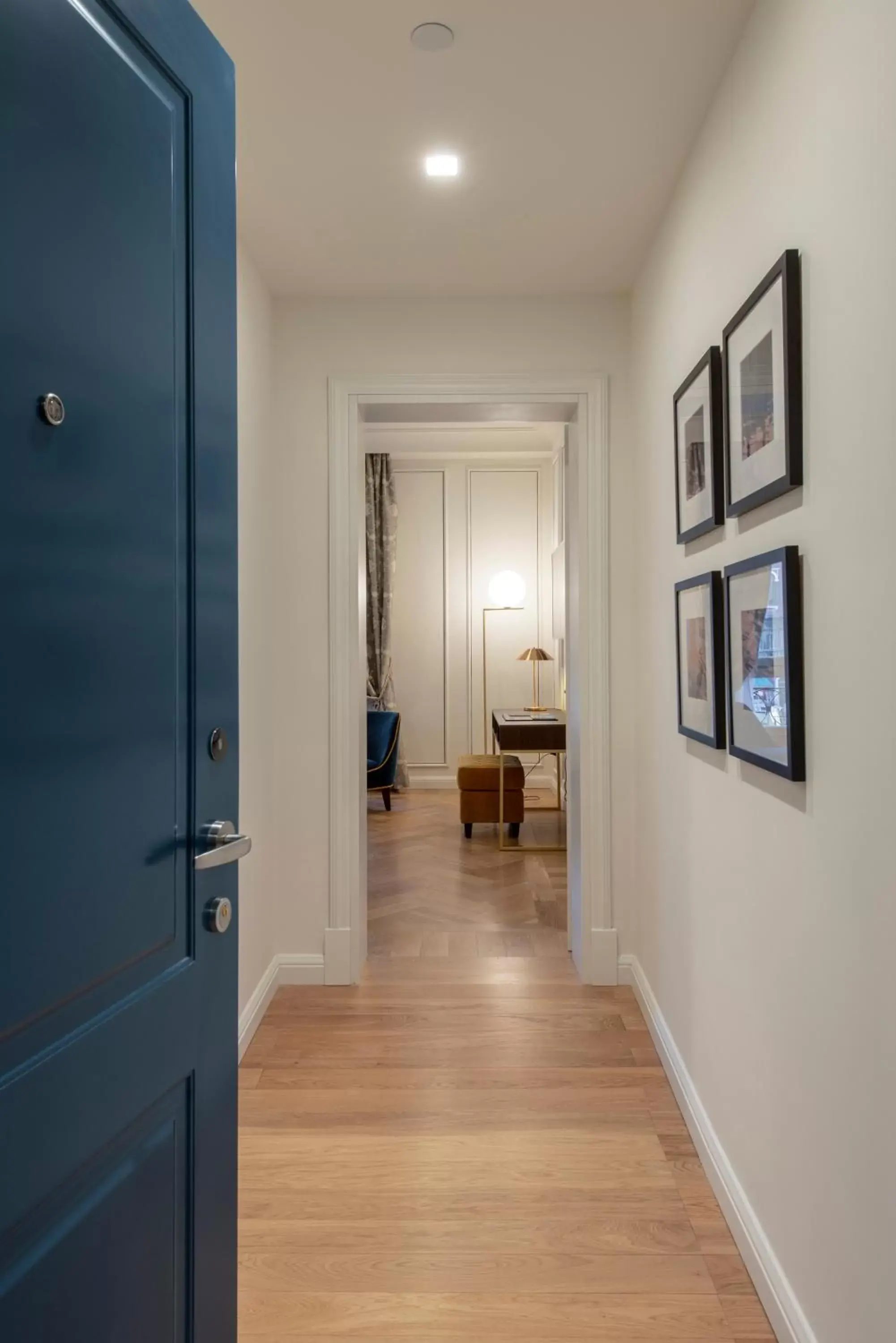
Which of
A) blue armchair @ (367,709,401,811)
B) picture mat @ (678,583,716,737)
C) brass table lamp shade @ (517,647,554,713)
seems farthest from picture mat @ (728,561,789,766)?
brass table lamp shade @ (517,647,554,713)

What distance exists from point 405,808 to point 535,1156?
15.1 feet

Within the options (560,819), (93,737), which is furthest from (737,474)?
(560,819)

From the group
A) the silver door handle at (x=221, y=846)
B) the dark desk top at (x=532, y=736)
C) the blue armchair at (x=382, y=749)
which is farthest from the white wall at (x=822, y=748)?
the blue armchair at (x=382, y=749)

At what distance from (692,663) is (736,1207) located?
126 cm

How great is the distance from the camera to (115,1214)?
99 cm

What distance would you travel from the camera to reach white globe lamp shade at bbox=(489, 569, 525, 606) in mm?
7301

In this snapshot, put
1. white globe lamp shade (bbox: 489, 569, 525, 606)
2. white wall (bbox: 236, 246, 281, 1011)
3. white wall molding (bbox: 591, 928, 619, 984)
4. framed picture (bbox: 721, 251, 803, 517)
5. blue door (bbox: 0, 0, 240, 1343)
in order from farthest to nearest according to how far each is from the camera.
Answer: white globe lamp shade (bbox: 489, 569, 525, 606), white wall molding (bbox: 591, 928, 619, 984), white wall (bbox: 236, 246, 281, 1011), framed picture (bbox: 721, 251, 803, 517), blue door (bbox: 0, 0, 240, 1343)

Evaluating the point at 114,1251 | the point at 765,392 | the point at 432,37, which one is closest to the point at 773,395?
the point at 765,392

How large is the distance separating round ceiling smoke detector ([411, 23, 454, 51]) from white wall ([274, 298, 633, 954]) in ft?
4.45

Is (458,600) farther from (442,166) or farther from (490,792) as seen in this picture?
(442,166)

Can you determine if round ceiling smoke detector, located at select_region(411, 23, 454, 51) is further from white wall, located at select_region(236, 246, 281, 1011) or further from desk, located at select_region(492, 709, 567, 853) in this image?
desk, located at select_region(492, 709, 567, 853)

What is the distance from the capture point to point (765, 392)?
5.47 ft

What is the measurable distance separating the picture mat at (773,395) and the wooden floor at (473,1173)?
1628 millimetres

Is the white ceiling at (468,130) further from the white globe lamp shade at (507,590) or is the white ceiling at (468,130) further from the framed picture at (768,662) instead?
the white globe lamp shade at (507,590)
